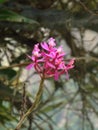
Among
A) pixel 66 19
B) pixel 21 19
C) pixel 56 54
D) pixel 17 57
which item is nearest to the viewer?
pixel 56 54

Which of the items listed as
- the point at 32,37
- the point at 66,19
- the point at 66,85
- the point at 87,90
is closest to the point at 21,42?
the point at 32,37

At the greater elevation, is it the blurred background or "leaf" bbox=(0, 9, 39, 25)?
"leaf" bbox=(0, 9, 39, 25)

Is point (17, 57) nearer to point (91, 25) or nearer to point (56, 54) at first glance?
point (91, 25)

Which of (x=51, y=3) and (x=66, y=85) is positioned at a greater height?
(x=51, y=3)

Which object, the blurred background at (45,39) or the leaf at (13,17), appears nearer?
the leaf at (13,17)

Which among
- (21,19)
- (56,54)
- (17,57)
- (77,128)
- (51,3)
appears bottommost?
(77,128)

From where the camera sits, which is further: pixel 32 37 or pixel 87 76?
pixel 87 76

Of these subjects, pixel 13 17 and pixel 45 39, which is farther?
pixel 45 39

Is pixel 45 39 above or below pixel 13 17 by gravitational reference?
below

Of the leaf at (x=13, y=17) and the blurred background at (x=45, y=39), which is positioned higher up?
the leaf at (x=13, y=17)

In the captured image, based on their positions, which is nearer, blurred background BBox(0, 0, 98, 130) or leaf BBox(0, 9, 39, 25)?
leaf BBox(0, 9, 39, 25)

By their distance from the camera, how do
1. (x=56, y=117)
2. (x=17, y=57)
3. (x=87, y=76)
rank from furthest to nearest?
(x=56, y=117), (x=87, y=76), (x=17, y=57)
